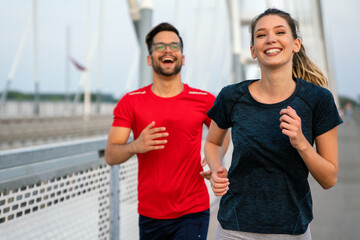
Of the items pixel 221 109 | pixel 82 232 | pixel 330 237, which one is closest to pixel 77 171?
pixel 82 232

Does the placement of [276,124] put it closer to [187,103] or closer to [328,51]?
[187,103]

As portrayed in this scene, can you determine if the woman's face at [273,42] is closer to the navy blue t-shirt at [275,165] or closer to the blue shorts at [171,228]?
the navy blue t-shirt at [275,165]

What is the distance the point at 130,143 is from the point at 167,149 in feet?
0.63

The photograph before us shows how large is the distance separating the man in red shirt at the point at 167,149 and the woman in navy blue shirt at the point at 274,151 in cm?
50

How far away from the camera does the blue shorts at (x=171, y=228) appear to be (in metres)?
2.15

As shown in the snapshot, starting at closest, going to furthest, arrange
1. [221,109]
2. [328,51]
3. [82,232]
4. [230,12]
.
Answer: [221,109] → [82,232] → [230,12] → [328,51]

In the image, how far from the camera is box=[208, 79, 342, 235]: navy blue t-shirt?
1511 mm

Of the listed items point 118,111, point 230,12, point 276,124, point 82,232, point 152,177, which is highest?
point 230,12

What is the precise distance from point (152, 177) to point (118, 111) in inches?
15.5

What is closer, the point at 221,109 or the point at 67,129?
the point at 221,109

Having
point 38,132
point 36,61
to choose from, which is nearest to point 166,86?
point 38,132

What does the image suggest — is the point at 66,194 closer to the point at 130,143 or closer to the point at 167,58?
the point at 130,143

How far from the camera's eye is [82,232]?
2488 mm

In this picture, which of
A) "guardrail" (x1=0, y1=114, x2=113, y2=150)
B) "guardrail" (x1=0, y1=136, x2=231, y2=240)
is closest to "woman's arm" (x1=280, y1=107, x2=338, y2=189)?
"guardrail" (x1=0, y1=136, x2=231, y2=240)
